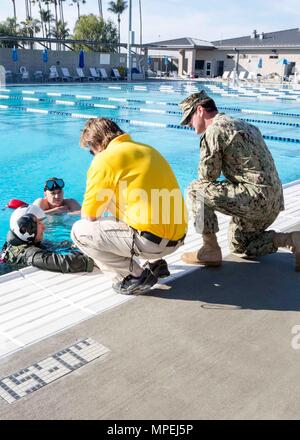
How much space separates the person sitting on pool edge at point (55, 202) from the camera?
5.74 m

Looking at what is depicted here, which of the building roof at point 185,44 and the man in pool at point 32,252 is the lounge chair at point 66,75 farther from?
the man in pool at point 32,252

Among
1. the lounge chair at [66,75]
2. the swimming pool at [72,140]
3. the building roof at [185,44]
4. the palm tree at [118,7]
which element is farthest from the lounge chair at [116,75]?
the palm tree at [118,7]

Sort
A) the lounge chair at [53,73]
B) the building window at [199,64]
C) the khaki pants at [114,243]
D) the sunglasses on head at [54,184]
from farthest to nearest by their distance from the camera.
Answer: the building window at [199,64], the lounge chair at [53,73], the sunglasses on head at [54,184], the khaki pants at [114,243]

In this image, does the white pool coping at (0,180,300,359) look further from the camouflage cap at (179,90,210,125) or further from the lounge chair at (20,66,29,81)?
the lounge chair at (20,66,29,81)

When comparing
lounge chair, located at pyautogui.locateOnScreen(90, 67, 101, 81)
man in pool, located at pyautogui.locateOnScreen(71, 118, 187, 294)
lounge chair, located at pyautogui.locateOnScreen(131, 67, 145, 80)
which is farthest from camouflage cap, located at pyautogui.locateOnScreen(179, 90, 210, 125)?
lounge chair, located at pyautogui.locateOnScreen(131, 67, 145, 80)

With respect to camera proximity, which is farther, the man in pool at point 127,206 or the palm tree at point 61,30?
the palm tree at point 61,30

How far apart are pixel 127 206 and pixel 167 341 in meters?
0.83

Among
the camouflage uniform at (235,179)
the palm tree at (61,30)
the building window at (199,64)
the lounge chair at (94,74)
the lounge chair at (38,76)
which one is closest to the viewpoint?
the camouflage uniform at (235,179)

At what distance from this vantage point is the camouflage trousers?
3.21 m

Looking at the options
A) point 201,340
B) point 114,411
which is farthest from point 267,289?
point 114,411

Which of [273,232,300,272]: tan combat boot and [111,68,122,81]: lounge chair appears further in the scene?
[111,68,122,81]: lounge chair

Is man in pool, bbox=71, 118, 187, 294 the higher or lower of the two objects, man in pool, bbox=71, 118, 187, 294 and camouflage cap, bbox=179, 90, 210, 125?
the lower

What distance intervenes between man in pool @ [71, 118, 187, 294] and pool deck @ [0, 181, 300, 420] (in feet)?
0.92

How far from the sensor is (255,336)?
2.53m
